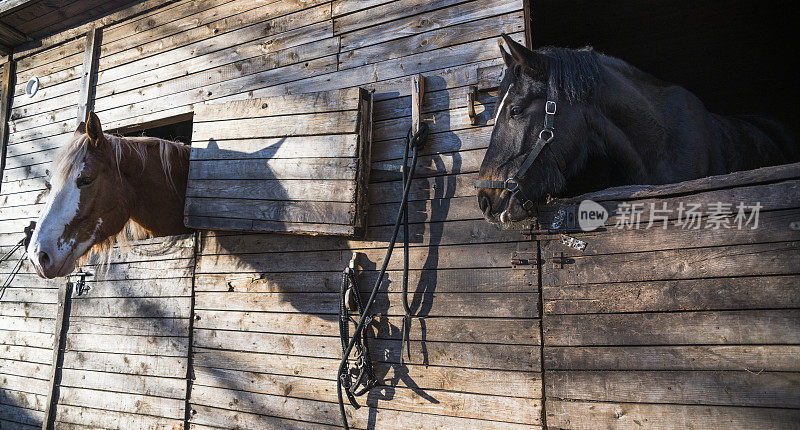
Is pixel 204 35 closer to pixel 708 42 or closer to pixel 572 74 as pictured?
pixel 572 74

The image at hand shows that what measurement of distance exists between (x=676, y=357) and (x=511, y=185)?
93 centimetres

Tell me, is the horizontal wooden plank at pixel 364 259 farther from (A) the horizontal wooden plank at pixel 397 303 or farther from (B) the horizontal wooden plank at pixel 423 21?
(B) the horizontal wooden plank at pixel 423 21

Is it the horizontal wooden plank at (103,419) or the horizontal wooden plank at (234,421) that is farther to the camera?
the horizontal wooden plank at (103,419)

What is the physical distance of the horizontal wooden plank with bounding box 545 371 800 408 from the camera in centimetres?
164

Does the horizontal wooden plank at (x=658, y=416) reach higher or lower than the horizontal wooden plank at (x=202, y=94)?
lower

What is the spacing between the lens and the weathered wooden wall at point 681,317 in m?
1.66

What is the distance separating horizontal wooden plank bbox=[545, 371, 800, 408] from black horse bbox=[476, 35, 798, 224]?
2.52ft

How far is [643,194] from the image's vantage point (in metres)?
1.92

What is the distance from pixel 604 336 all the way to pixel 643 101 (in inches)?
46.2

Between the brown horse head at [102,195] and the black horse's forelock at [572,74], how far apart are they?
2529 millimetres

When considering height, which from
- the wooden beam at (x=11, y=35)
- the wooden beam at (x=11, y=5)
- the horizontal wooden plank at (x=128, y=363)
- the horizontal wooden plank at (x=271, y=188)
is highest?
the wooden beam at (x=11, y=5)

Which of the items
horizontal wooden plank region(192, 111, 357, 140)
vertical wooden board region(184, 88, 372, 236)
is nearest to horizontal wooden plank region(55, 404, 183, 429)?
vertical wooden board region(184, 88, 372, 236)

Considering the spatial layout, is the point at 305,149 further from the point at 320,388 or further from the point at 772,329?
the point at 772,329

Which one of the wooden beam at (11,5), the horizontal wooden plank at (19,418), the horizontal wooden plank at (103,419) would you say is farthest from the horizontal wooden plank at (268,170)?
the wooden beam at (11,5)
